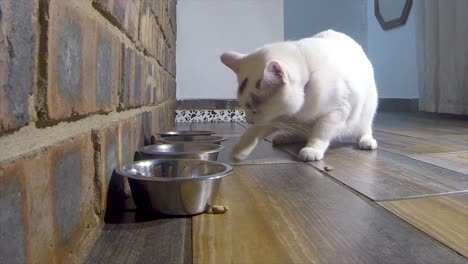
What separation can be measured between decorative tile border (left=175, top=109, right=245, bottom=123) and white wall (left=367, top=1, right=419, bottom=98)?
1.68 meters

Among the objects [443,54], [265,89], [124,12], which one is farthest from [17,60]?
[443,54]

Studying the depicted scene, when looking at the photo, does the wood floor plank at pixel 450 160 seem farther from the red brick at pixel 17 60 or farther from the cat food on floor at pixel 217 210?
the red brick at pixel 17 60

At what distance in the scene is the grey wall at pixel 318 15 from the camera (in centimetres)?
412

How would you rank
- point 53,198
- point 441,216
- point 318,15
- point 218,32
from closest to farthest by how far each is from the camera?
point 53,198, point 441,216, point 218,32, point 318,15

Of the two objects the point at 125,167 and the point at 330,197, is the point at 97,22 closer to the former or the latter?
the point at 125,167

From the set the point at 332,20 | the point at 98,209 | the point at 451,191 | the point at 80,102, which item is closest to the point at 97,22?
the point at 80,102

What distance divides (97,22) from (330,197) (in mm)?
544

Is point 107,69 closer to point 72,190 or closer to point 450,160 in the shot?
point 72,190

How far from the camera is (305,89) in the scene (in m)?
1.37

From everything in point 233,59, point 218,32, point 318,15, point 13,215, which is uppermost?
point 318,15

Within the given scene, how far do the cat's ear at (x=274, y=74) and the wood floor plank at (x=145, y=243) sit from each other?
59 cm

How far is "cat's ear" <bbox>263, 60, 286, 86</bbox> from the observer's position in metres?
1.21

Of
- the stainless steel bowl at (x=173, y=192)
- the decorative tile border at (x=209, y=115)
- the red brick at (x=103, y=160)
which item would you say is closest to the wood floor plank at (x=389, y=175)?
the stainless steel bowl at (x=173, y=192)

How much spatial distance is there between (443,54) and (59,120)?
3.13m
